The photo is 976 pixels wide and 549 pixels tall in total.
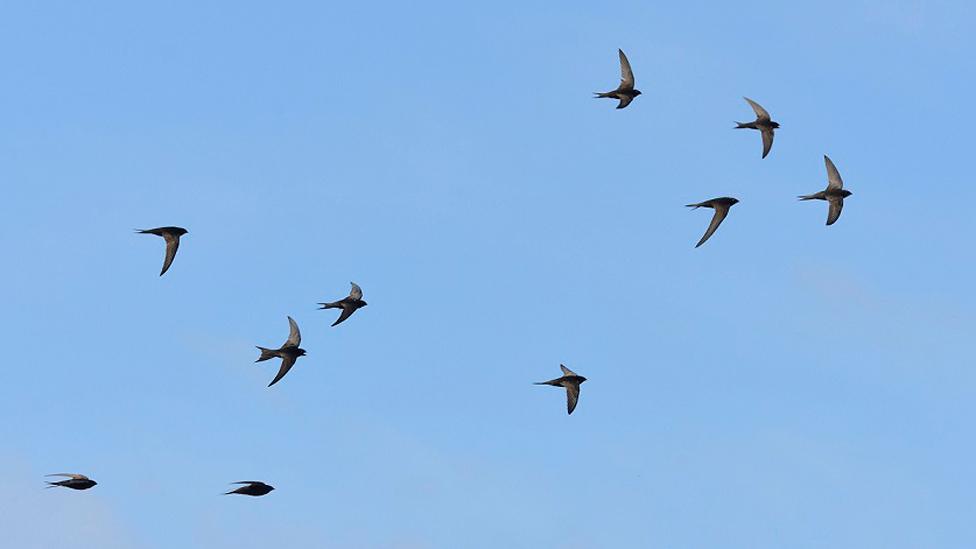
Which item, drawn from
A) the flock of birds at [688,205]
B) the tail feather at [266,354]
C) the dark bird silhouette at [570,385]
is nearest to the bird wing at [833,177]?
the flock of birds at [688,205]

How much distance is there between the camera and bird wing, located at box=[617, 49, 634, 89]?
301 ft

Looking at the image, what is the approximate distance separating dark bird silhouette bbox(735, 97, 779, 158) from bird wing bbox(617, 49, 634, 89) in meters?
6.18

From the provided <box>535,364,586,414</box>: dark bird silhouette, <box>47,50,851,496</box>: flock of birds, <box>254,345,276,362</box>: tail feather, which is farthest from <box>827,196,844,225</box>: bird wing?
<box>254,345,276,362</box>: tail feather

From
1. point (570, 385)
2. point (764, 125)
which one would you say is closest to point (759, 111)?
point (764, 125)

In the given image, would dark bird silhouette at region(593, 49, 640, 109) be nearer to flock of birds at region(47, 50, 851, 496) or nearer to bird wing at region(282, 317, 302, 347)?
flock of birds at region(47, 50, 851, 496)

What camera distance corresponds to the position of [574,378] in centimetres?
8681

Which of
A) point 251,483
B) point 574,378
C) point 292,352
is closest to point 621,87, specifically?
point 574,378

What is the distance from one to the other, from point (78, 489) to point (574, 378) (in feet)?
85.8

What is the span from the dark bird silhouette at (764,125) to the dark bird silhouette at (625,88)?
5.94 metres

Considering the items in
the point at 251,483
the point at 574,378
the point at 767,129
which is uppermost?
the point at 767,129

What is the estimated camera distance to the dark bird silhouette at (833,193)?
91.6 meters

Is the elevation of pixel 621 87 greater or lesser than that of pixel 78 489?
Result: greater

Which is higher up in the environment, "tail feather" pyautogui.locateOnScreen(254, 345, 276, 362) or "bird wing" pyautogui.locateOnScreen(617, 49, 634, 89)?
"bird wing" pyautogui.locateOnScreen(617, 49, 634, 89)

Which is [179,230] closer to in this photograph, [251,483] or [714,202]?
[251,483]
